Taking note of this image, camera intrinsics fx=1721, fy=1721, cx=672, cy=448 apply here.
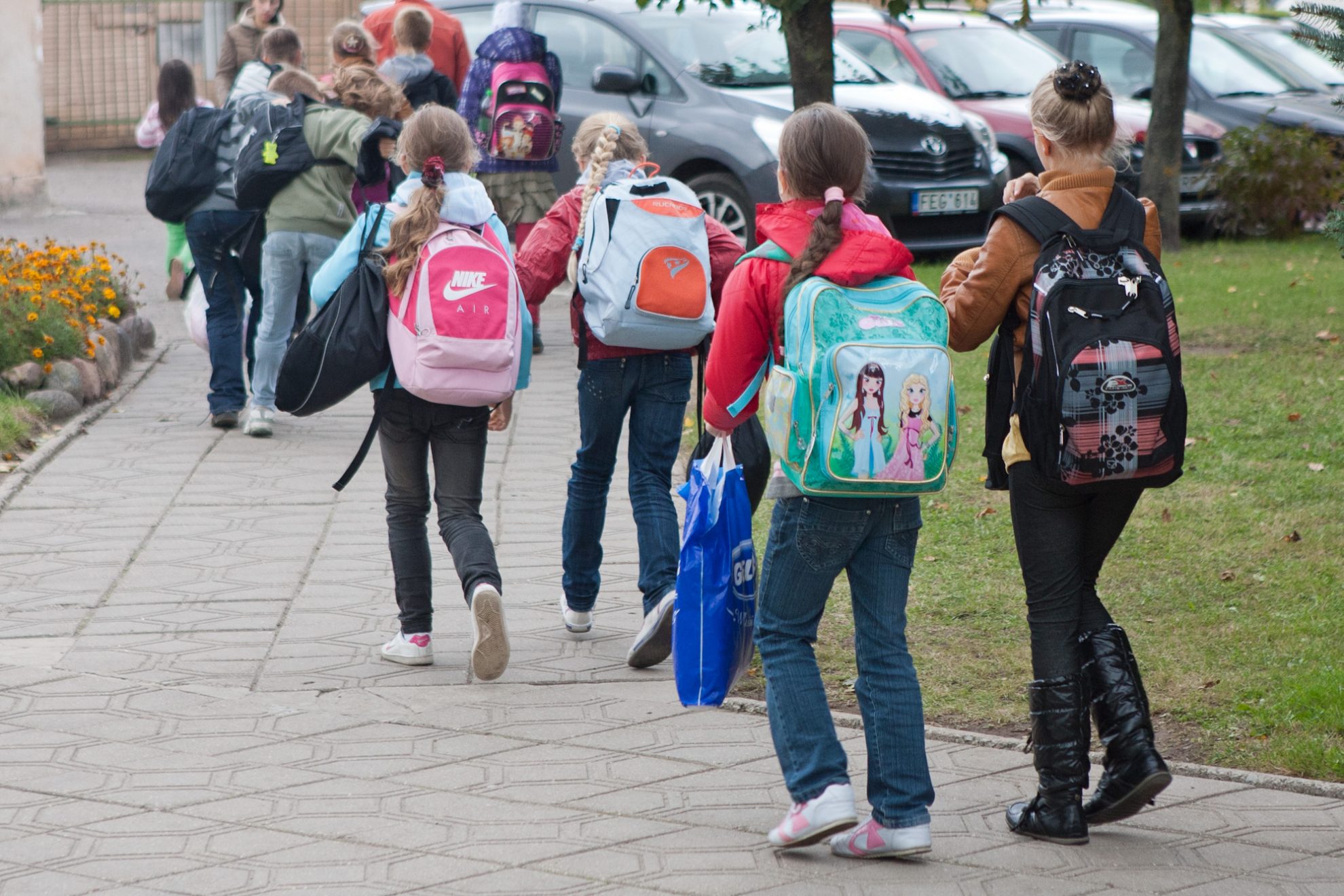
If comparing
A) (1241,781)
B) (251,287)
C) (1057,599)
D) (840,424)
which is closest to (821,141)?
(840,424)

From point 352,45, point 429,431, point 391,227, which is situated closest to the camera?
point 391,227

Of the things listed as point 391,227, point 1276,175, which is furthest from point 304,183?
point 1276,175

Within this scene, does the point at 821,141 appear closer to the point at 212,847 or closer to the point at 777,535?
the point at 777,535

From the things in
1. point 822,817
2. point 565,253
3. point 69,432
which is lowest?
point 69,432

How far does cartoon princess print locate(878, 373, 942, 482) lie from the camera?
3775 mm

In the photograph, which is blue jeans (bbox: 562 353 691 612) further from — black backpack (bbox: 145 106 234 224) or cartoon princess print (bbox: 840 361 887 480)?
black backpack (bbox: 145 106 234 224)

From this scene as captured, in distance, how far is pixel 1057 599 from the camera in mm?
4070

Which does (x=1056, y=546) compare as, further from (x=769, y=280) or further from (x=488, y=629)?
(x=488, y=629)

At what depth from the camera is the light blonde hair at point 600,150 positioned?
17.7ft

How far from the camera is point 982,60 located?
15.6m

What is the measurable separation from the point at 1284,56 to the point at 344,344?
14.7m

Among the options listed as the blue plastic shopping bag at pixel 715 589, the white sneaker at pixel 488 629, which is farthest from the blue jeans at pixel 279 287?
the blue plastic shopping bag at pixel 715 589

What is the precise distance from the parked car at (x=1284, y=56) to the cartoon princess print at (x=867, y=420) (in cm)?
1447

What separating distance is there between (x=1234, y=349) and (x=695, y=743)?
21.6ft
